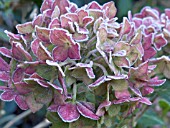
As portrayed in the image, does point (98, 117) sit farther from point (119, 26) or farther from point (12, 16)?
point (12, 16)

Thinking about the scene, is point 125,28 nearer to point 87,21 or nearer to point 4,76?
point 87,21

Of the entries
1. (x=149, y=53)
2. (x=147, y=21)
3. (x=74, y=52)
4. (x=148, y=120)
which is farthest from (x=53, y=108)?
(x=148, y=120)

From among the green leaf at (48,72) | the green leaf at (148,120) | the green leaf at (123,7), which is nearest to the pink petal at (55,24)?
→ the green leaf at (48,72)

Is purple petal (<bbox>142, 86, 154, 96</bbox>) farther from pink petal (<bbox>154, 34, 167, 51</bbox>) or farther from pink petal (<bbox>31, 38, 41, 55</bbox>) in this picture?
pink petal (<bbox>31, 38, 41, 55</bbox>)

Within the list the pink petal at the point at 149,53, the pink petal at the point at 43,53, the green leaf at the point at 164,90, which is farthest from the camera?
the green leaf at the point at 164,90

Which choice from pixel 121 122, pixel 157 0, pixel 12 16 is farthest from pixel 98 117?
pixel 157 0

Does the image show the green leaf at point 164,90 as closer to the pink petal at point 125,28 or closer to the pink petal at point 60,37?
the pink petal at point 125,28

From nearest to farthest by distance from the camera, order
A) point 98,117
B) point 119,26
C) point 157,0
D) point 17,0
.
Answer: point 98,117
point 119,26
point 17,0
point 157,0
